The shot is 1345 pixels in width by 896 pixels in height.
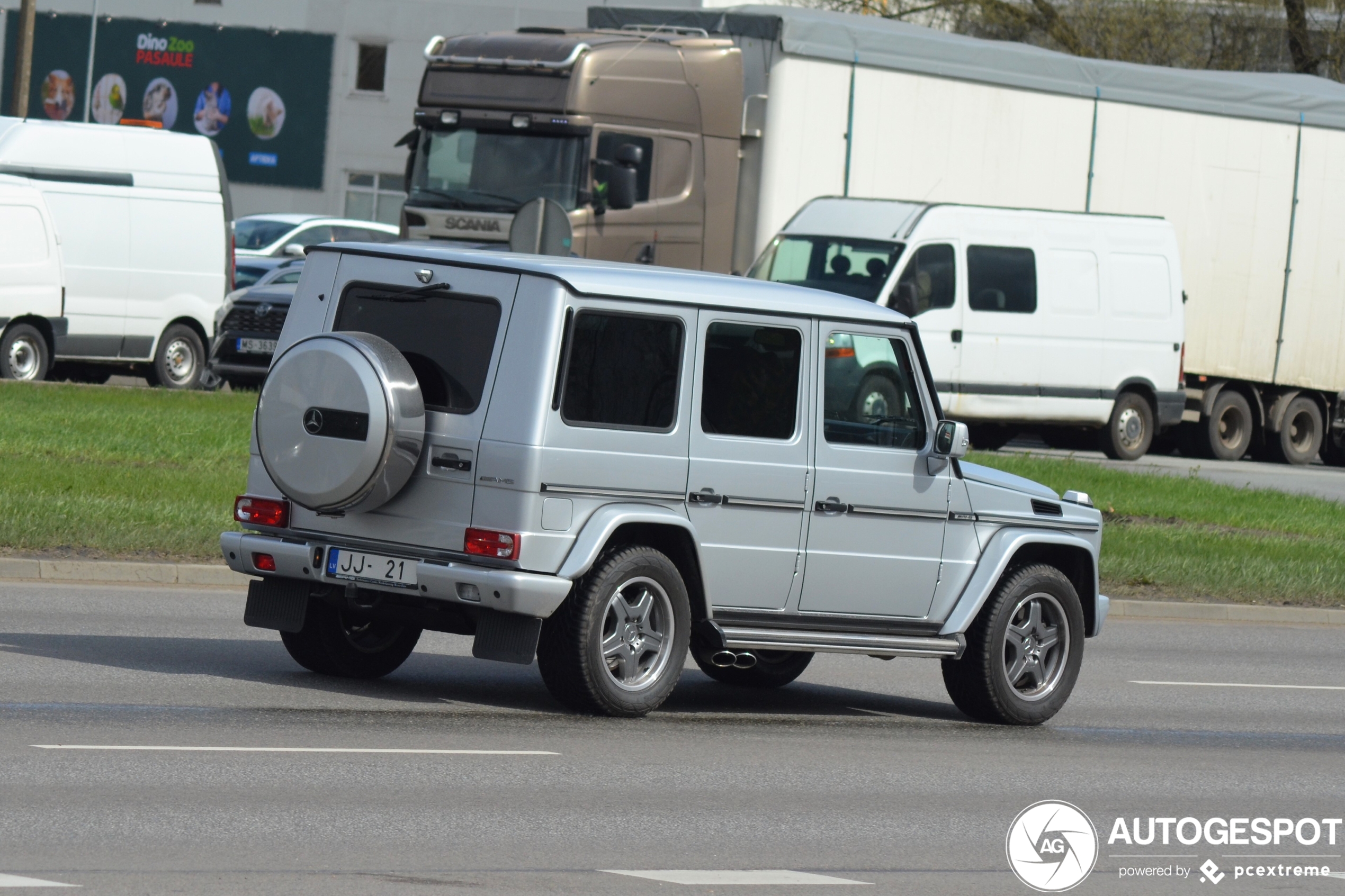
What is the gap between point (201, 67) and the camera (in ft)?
181

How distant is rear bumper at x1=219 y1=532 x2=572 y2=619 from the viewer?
8672mm

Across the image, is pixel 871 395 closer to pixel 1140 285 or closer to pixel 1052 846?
pixel 1052 846

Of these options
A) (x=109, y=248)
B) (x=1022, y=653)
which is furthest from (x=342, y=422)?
(x=109, y=248)

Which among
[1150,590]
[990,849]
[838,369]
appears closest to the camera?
[990,849]

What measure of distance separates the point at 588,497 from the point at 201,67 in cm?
4861

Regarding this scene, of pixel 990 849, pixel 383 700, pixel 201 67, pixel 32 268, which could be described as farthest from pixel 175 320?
pixel 201 67

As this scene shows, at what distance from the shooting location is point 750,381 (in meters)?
9.60

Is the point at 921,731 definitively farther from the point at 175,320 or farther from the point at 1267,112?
the point at 1267,112

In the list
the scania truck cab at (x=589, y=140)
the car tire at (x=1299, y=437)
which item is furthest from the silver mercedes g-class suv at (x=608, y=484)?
the car tire at (x=1299, y=437)

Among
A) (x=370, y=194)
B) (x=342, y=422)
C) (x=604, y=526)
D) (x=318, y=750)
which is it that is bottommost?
(x=318, y=750)

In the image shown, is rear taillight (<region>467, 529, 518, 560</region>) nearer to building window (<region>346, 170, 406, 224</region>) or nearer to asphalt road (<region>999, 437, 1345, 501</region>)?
asphalt road (<region>999, 437, 1345, 501</region>)

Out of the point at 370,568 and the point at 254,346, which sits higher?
the point at 254,346

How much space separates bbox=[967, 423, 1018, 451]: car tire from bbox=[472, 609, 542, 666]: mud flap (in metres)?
18.1

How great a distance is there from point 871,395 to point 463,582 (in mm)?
2244
